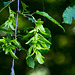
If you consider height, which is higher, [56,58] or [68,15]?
[68,15]

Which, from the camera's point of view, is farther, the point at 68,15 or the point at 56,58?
the point at 56,58

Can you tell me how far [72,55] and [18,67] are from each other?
0.61 m

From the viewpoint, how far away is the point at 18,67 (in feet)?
6.37

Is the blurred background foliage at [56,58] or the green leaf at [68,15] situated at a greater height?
the green leaf at [68,15]

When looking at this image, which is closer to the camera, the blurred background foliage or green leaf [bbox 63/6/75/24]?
green leaf [bbox 63/6/75/24]

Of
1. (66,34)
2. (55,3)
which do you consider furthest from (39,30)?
(66,34)

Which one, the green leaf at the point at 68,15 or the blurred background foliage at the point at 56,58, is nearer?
the green leaf at the point at 68,15

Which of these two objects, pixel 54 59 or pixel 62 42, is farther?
pixel 54 59

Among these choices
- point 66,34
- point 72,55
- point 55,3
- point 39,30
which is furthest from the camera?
point 72,55

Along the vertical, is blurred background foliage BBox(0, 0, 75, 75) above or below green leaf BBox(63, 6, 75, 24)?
below

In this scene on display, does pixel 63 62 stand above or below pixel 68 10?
below

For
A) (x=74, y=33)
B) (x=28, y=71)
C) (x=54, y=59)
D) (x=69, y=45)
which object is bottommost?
(x=28, y=71)

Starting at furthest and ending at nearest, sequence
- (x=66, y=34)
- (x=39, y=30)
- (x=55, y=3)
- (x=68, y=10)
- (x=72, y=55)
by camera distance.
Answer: (x=72, y=55) → (x=66, y=34) → (x=55, y=3) → (x=68, y=10) → (x=39, y=30)

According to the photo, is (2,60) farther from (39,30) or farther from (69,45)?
(39,30)
